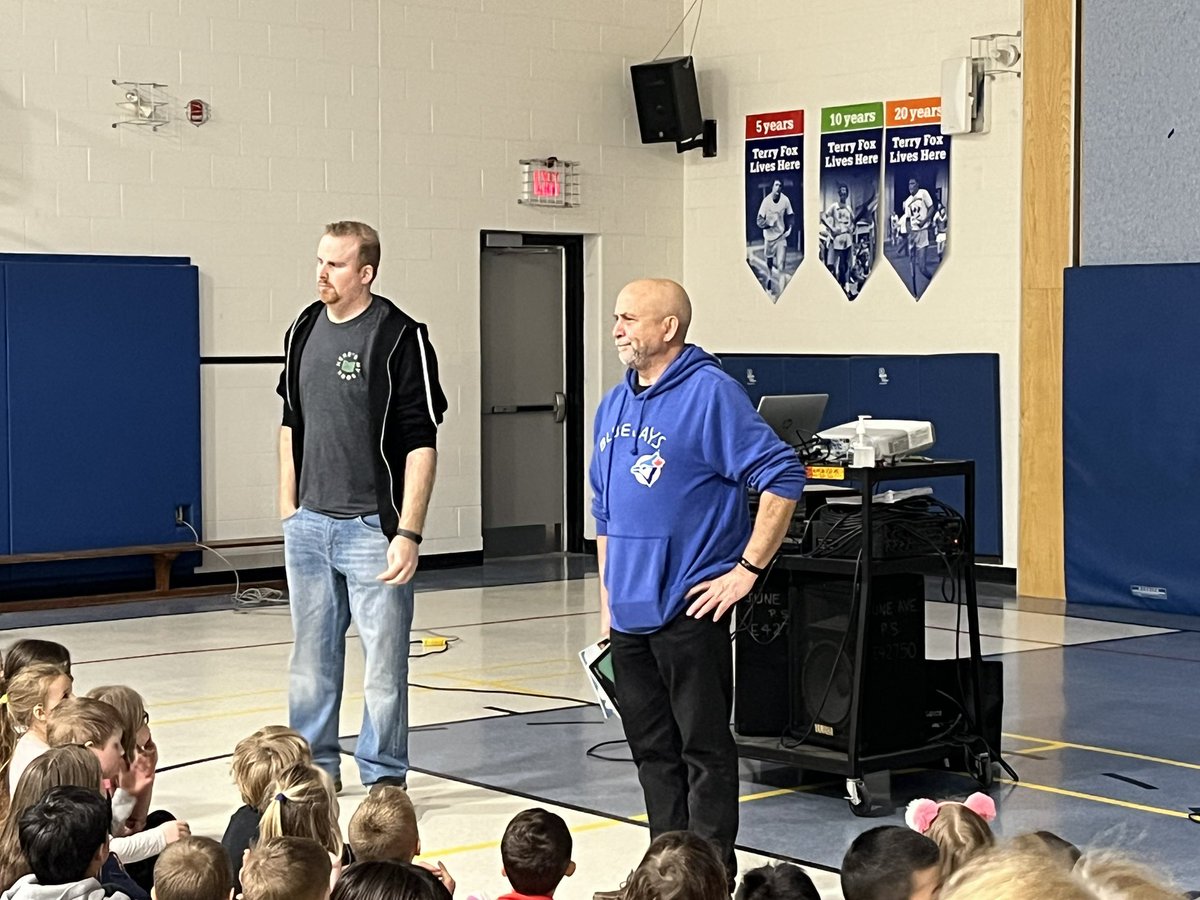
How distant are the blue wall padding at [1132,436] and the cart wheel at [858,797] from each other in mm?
5804

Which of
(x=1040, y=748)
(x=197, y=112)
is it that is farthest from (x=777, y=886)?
(x=197, y=112)

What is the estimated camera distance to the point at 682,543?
15.1ft

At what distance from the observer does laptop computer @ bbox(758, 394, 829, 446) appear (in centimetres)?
676

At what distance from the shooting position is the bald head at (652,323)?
4656mm

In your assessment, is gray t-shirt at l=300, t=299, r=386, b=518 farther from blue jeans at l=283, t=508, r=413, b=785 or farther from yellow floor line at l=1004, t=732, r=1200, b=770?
yellow floor line at l=1004, t=732, r=1200, b=770

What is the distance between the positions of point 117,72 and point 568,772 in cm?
702

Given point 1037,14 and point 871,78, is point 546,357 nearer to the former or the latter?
point 871,78

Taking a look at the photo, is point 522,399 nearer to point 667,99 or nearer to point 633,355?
point 667,99

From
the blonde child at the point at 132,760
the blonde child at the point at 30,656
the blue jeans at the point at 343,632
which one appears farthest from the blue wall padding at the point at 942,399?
the blonde child at the point at 132,760

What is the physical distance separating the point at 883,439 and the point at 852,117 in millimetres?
7683

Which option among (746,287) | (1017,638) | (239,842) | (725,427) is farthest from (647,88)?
(239,842)

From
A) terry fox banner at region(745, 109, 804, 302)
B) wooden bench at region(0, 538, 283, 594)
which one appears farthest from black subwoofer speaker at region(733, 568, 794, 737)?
terry fox banner at region(745, 109, 804, 302)

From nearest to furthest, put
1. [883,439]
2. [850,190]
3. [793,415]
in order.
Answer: [883,439], [793,415], [850,190]

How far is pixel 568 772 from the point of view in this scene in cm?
650
